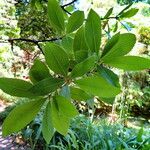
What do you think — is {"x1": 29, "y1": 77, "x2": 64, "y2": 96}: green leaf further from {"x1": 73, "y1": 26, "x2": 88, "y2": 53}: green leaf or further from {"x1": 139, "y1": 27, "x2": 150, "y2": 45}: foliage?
{"x1": 139, "y1": 27, "x2": 150, "y2": 45}: foliage

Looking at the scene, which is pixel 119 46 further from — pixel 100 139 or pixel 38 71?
pixel 100 139

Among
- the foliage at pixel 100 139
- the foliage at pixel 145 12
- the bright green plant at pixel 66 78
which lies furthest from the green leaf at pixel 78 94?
the foliage at pixel 145 12

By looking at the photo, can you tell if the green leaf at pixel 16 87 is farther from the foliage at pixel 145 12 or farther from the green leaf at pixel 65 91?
the foliage at pixel 145 12

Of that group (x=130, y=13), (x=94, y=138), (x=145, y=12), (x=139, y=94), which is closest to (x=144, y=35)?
(x=139, y=94)

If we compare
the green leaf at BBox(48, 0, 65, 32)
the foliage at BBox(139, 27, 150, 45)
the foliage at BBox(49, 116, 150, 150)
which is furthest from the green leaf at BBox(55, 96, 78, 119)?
the foliage at BBox(139, 27, 150, 45)

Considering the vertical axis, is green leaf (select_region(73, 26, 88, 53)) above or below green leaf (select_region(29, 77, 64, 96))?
above

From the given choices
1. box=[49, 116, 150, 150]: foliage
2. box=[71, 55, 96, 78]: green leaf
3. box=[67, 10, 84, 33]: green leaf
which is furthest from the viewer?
box=[49, 116, 150, 150]: foliage
